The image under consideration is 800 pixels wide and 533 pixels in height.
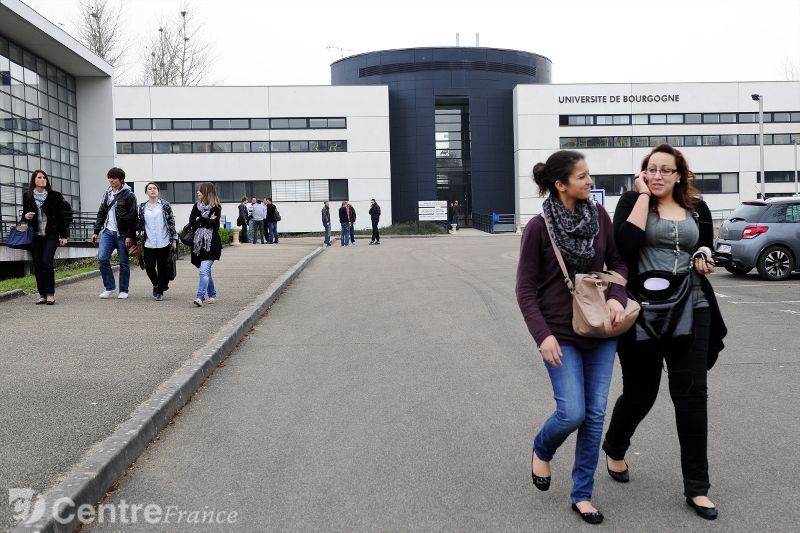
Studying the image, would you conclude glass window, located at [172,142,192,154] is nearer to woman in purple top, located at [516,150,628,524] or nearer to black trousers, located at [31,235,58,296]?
black trousers, located at [31,235,58,296]

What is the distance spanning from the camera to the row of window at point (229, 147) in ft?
157

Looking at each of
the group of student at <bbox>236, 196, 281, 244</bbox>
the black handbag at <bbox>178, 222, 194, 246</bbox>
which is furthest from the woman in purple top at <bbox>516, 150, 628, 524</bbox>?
the group of student at <bbox>236, 196, 281, 244</bbox>

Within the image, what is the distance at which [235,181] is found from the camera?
4853cm

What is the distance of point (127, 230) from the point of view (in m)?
11.6

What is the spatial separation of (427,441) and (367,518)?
1.33m

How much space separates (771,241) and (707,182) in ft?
124

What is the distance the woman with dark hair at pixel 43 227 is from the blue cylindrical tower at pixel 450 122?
4082 centimetres

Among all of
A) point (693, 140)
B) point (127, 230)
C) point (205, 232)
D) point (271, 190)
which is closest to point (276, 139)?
point (271, 190)

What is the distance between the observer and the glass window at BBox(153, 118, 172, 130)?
157ft

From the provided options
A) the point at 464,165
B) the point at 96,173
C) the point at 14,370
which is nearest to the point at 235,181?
the point at 464,165

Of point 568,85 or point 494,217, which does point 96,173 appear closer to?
point 494,217

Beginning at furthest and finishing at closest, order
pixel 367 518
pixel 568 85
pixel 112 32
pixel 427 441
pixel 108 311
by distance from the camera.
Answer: pixel 568 85 → pixel 112 32 → pixel 108 311 → pixel 427 441 → pixel 367 518

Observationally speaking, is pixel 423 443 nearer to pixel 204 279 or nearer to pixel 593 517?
pixel 593 517

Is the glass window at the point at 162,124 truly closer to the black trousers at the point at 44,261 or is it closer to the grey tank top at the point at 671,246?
the black trousers at the point at 44,261
